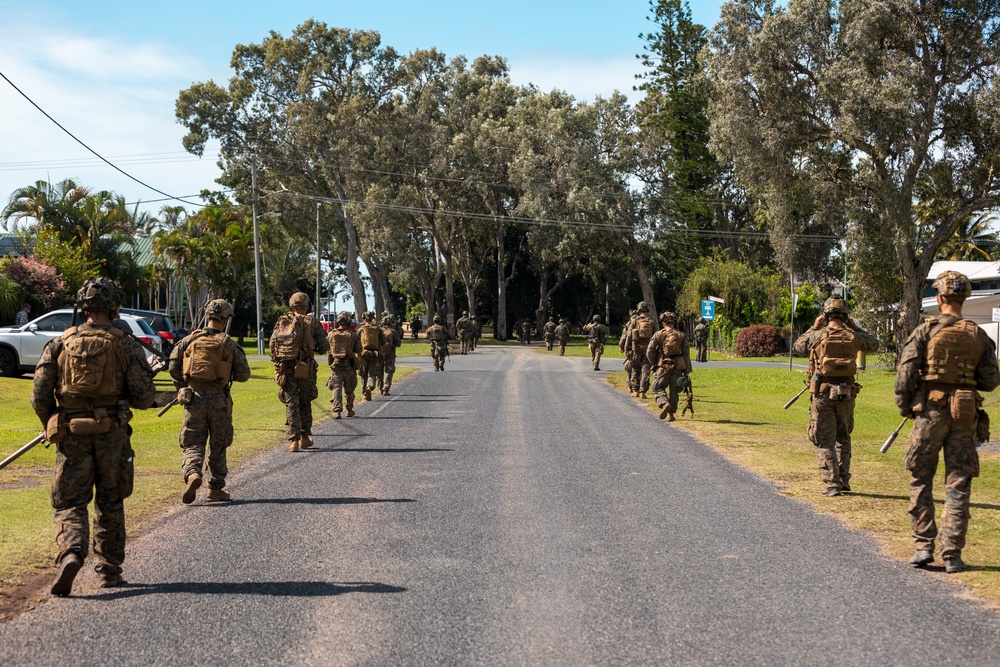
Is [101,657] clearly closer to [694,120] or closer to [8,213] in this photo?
[8,213]

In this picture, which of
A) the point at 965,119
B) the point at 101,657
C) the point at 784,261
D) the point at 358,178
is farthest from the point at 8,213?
the point at 101,657

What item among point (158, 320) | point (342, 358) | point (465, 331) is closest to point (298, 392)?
point (342, 358)

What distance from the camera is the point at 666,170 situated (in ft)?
206

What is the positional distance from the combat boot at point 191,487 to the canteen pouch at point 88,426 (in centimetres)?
253

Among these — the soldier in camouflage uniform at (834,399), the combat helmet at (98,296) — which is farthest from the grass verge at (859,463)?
the combat helmet at (98,296)

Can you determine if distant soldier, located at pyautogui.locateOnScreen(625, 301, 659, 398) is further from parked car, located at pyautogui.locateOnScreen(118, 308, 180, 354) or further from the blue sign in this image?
the blue sign

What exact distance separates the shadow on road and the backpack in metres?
15.4

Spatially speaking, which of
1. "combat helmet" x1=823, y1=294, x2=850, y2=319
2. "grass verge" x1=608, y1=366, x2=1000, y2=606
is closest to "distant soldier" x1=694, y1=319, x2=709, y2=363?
"grass verge" x1=608, y1=366, x2=1000, y2=606

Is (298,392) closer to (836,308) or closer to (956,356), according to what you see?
(836,308)

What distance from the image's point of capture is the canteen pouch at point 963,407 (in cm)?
729

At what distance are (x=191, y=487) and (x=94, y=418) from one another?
2.55 m

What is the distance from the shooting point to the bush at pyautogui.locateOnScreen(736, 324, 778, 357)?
4803 cm

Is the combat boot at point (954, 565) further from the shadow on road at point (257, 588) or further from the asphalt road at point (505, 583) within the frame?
the shadow on road at point (257, 588)

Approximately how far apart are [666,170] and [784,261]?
766 inches
